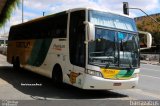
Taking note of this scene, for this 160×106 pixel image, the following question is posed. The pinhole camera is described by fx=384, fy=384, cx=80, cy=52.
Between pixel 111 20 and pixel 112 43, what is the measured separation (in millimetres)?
933

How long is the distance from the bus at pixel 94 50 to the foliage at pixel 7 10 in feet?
6.82

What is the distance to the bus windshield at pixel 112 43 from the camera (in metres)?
12.6

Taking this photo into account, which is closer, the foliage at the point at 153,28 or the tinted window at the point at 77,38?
the tinted window at the point at 77,38

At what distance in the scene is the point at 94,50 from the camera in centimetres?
1261

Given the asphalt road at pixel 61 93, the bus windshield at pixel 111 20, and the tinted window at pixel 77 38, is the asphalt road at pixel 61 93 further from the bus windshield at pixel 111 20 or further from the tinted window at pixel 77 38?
the bus windshield at pixel 111 20

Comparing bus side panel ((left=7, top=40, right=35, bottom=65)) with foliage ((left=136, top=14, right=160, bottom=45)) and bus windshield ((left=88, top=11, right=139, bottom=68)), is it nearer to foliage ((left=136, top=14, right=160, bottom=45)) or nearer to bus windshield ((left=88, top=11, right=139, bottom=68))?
bus windshield ((left=88, top=11, right=139, bottom=68))

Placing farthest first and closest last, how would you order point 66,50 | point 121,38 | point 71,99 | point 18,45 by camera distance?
point 18,45 < point 66,50 < point 121,38 < point 71,99

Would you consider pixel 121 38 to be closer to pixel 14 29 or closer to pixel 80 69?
pixel 80 69

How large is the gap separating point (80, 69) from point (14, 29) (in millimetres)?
13026

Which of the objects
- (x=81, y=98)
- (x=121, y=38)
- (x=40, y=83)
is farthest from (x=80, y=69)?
(x=40, y=83)

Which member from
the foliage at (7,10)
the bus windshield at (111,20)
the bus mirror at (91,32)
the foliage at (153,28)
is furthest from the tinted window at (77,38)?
the foliage at (153,28)

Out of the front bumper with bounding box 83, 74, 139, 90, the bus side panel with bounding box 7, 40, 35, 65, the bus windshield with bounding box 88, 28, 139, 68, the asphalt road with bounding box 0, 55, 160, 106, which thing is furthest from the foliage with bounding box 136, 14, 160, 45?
the front bumper with bounding box 83, 74, 139, 90

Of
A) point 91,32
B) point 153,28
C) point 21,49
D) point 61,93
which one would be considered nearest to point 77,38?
point 91,32

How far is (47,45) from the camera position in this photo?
55.3ft
